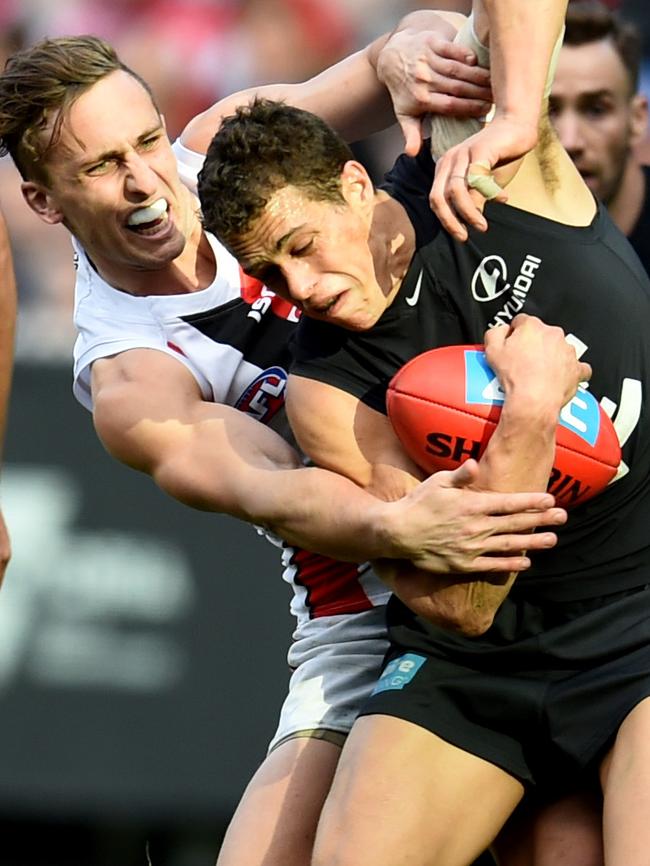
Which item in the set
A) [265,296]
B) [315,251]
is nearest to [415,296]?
[315,251]

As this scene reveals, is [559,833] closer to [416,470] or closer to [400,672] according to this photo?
[400,672]

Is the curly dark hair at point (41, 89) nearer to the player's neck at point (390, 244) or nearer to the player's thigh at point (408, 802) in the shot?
the player's neck at point (390, 244)

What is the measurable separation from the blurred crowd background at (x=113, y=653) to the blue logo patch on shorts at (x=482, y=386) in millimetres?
2878

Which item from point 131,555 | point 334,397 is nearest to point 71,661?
point 131,555

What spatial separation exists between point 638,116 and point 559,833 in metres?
3.36

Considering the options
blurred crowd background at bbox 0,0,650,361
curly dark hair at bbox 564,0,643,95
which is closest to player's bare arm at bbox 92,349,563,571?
curly dark hair at bbox 564,0,643,95

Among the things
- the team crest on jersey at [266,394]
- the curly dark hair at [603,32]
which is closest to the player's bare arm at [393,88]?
the team crest on jersey at [266,394]

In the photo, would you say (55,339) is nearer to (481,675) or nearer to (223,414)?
(223,414)

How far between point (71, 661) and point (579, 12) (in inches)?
117

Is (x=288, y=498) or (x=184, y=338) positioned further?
(x=184, y=338)

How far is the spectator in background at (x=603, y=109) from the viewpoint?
6055 millimetres

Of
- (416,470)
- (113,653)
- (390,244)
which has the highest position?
(390,244)

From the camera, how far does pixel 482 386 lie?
3293mm

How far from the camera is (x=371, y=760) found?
3471 millimetres
